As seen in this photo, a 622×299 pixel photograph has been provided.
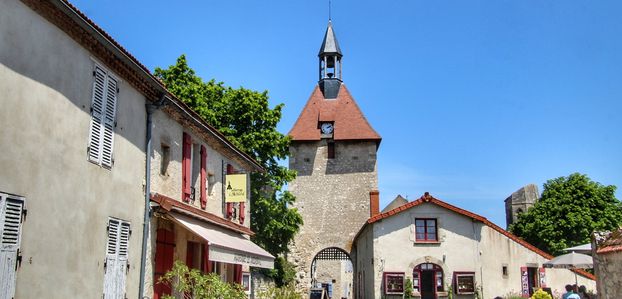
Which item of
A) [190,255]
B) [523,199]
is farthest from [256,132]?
[523,199]

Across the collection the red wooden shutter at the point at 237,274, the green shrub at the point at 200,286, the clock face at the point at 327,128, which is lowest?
the green shrub at the point at 200,286

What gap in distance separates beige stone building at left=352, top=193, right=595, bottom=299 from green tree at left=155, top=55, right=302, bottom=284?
5.00m

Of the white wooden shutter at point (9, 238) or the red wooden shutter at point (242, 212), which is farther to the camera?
the red wooden shutter at point (242, 212)

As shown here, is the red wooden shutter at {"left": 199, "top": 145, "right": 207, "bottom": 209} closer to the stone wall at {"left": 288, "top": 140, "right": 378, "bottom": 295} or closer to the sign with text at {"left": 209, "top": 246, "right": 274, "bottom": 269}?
the sign with text at {"left": 209, "top": 246, "right": 274, "bottom": 269}

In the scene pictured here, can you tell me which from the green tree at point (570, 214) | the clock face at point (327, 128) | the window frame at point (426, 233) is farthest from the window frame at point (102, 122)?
the green tree at point (570, 214)

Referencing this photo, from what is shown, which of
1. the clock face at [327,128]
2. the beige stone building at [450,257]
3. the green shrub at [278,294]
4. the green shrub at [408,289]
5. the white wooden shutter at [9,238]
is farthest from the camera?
the clock face at [327,128]

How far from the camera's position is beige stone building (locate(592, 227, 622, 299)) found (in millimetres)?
10453

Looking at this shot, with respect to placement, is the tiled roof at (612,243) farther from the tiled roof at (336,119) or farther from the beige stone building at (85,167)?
the tiled roof at (336,119)

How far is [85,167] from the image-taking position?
9367 millimetres

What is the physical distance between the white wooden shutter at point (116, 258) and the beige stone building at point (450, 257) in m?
17.8

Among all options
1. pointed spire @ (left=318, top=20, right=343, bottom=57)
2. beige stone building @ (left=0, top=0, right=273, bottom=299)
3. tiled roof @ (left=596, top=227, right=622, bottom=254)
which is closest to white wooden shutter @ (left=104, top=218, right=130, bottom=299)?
beige stone building @ (left=0, top=0, right=273, bottom=299)

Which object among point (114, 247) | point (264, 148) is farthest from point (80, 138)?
point (264, 148)

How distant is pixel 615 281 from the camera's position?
10.6 meters

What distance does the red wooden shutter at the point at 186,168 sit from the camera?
14.4m
